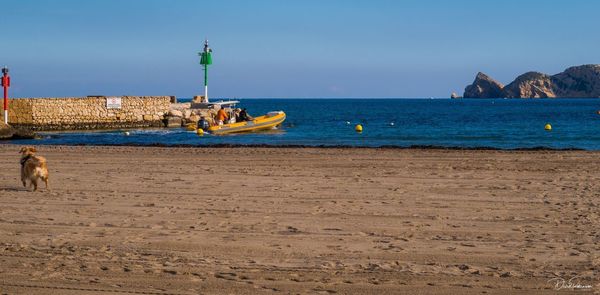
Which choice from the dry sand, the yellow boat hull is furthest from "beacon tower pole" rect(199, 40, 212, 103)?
the dry sand

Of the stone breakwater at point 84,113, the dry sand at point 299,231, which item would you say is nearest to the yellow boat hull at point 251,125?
the stone breakwater at point 84,113

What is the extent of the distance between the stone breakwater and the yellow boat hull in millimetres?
7291

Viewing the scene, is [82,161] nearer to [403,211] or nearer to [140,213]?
[140,213]

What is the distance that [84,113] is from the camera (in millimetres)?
38250

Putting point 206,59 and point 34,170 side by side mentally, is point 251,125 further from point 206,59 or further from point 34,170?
point 34,170

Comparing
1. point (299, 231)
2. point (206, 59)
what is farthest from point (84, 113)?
point (299, 231)

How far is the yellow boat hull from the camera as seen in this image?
3238 cm

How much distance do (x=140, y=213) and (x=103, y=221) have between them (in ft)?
2.16

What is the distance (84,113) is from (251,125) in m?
9.41

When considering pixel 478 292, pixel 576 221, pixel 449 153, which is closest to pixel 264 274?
pixel 478 292

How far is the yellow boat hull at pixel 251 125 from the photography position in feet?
106

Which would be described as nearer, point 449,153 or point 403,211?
point 403,211

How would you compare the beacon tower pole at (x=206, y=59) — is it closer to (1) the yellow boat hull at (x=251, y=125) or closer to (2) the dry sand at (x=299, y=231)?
(1) the yellow boat hull at (x=251, y=125)

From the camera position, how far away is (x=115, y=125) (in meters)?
38.8
